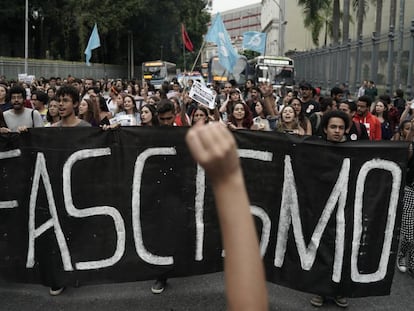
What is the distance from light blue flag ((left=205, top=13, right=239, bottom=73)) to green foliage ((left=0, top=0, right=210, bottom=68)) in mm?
31520

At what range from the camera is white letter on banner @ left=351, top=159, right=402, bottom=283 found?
3863 mm

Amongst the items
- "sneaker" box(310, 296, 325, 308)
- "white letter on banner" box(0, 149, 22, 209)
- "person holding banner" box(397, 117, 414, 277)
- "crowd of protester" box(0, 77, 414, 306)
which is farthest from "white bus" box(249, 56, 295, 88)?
"white letter on banner" box(0, 149, 22, 209)

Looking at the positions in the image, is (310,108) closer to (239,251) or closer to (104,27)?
(239,251)

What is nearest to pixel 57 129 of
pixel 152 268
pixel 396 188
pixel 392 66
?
pixel 152 268

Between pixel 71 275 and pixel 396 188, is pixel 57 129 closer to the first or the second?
pixel 71 275

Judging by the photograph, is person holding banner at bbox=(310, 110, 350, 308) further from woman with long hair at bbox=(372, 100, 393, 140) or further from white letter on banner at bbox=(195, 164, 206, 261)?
woman with long hair at bbox=(372, 100, 393, 140)

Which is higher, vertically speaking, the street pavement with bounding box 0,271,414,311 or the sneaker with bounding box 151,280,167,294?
the sneaker with bounding box 151,280,167,294

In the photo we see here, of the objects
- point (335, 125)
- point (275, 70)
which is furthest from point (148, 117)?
point (275, 70)

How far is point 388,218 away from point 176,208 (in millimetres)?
1561

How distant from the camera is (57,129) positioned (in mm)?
4043

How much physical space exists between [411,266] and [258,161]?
1.94 metres

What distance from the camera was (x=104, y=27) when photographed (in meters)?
42.9

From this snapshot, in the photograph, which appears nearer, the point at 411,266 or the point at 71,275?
the point at 71,275

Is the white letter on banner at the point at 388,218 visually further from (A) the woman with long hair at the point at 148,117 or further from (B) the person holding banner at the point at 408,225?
(A) the woman with long hair at the point at 148,117
